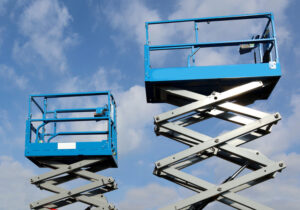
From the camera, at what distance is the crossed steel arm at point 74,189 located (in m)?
10.1

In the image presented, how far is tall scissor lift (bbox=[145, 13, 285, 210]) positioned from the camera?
7684 mm

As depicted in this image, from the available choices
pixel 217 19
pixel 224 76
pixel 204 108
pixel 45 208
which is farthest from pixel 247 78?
pixel 45 208

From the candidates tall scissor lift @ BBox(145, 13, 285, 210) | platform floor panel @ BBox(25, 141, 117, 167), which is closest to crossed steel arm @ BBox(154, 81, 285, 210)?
tall scissor lift @ BBox(145, 13, 285, 210)

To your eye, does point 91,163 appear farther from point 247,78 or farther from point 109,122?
point 247,78

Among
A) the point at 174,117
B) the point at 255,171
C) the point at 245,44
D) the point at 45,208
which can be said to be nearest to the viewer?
the point at 255,171

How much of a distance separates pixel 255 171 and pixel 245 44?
3.13 metres

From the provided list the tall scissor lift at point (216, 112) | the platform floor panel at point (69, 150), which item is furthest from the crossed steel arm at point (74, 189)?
the tall scissor lift at point (216, 112)

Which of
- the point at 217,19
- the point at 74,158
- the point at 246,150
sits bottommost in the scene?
the point at 246,150

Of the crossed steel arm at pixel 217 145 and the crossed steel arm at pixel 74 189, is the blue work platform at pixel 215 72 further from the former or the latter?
the crossed steel arm at pixel 74 189

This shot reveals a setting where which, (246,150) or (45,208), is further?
(45,208)

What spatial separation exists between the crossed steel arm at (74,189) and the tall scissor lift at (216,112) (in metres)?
2.66

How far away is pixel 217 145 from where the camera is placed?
7.91m

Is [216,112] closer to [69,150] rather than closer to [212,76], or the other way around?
[212,76]

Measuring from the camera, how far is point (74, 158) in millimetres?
10398
